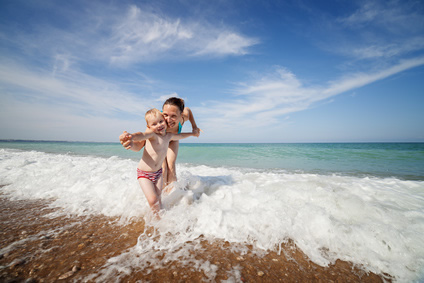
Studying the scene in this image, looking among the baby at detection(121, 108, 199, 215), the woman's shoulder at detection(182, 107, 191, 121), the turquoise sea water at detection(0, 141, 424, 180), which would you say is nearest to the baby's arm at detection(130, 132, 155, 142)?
the baby at detection(121, 108, 199, 215)

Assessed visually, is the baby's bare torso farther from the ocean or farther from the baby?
the ocean

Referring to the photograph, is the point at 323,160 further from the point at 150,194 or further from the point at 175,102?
the point at 150,194

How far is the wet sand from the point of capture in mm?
1628

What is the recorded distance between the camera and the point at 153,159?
9.42 feet

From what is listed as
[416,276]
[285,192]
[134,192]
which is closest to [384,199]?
[285,192]

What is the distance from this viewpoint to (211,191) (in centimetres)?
376

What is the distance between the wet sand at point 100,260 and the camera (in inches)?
64.1

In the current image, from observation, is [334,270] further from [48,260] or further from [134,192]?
[134,192]

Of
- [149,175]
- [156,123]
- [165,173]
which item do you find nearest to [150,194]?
[149,175]

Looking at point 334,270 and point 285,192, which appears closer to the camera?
point 334,270

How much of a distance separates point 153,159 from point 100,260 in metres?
1.42

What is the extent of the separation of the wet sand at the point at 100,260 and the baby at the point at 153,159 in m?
0.49

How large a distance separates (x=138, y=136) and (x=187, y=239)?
4.82 feet

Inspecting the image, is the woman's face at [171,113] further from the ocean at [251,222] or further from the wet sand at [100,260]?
the wet sand at [100,260]
